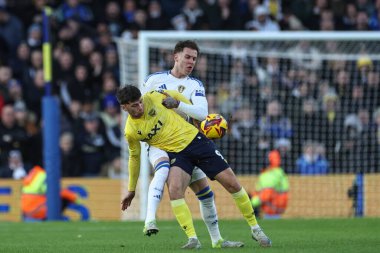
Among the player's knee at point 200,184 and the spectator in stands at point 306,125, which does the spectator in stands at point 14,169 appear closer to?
the spectator in stands at point 306,125

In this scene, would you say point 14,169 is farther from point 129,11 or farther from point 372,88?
point 372,88

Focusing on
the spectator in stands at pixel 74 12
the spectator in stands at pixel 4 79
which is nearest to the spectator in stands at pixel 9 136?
the spectator in stands at pixel 4 79

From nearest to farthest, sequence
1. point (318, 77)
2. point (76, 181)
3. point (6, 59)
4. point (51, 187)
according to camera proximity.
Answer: point (51, 187)
point (76, 181)
point (318, 77)
point (6, 59)

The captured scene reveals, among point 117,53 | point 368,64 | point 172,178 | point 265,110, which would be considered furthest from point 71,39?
point 172,178

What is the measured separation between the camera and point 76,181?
18.6 metres

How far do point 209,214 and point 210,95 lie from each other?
8970 mm

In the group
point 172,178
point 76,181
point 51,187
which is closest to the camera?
point 172,178

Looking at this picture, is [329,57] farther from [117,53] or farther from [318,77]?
[117,53]

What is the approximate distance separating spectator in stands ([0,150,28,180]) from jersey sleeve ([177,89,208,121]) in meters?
9.32

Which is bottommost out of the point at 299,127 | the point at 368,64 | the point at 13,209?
the point at 13,209

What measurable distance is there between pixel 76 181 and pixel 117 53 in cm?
452

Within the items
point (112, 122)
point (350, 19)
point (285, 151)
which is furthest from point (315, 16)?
point (112, 122)

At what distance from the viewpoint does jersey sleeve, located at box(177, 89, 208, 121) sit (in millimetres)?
10219

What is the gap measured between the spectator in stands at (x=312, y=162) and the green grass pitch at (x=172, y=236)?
3.48 meters
